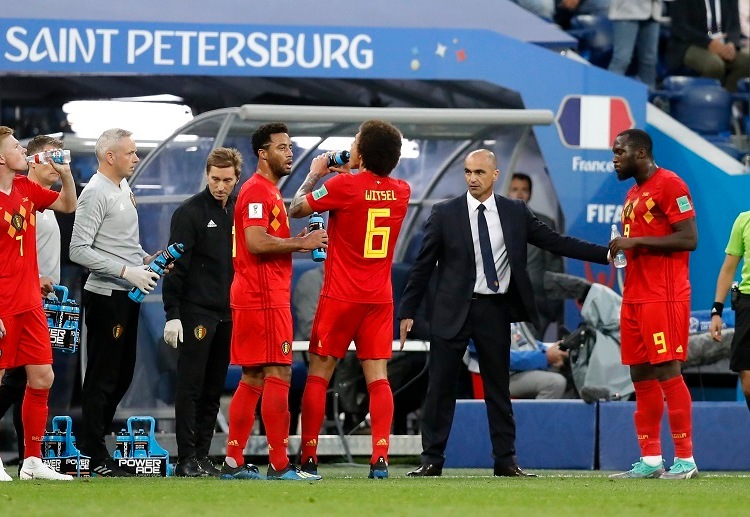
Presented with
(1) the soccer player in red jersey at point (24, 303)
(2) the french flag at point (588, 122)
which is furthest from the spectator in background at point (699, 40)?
(1) the soccer player in red jersey at point (24, 303)

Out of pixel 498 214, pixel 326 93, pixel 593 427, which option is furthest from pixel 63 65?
pixel 593 427

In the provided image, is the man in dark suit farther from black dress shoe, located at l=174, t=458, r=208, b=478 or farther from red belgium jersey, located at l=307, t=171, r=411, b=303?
black dress shoe, located at l=174, t=458, r=208, b=478

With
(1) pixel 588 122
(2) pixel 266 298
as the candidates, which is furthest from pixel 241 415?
(1) pixel 588 122

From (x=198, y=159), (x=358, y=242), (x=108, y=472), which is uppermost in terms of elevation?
(x=198, y=159)

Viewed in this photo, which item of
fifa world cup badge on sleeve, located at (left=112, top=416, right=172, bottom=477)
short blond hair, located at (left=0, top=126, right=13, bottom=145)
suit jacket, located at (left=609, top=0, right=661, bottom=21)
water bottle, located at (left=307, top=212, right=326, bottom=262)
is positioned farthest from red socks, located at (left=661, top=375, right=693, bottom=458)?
suit jacket, located at (left=609, top=0, right=661, bottom=21)

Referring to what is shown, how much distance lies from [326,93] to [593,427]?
10.8 ft

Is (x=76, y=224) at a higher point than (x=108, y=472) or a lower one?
higher

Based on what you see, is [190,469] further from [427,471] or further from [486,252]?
[486,252]

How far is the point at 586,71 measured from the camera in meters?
11.8

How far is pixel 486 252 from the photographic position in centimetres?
877

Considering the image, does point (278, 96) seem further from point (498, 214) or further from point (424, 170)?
point (498, 214)

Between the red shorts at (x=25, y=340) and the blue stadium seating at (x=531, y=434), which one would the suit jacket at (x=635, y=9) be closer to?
the blue stadium seating at (x=531, y=434)

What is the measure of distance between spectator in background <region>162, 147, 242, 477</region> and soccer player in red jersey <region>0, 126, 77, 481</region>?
2.79ft

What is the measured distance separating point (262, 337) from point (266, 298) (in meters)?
0.21
